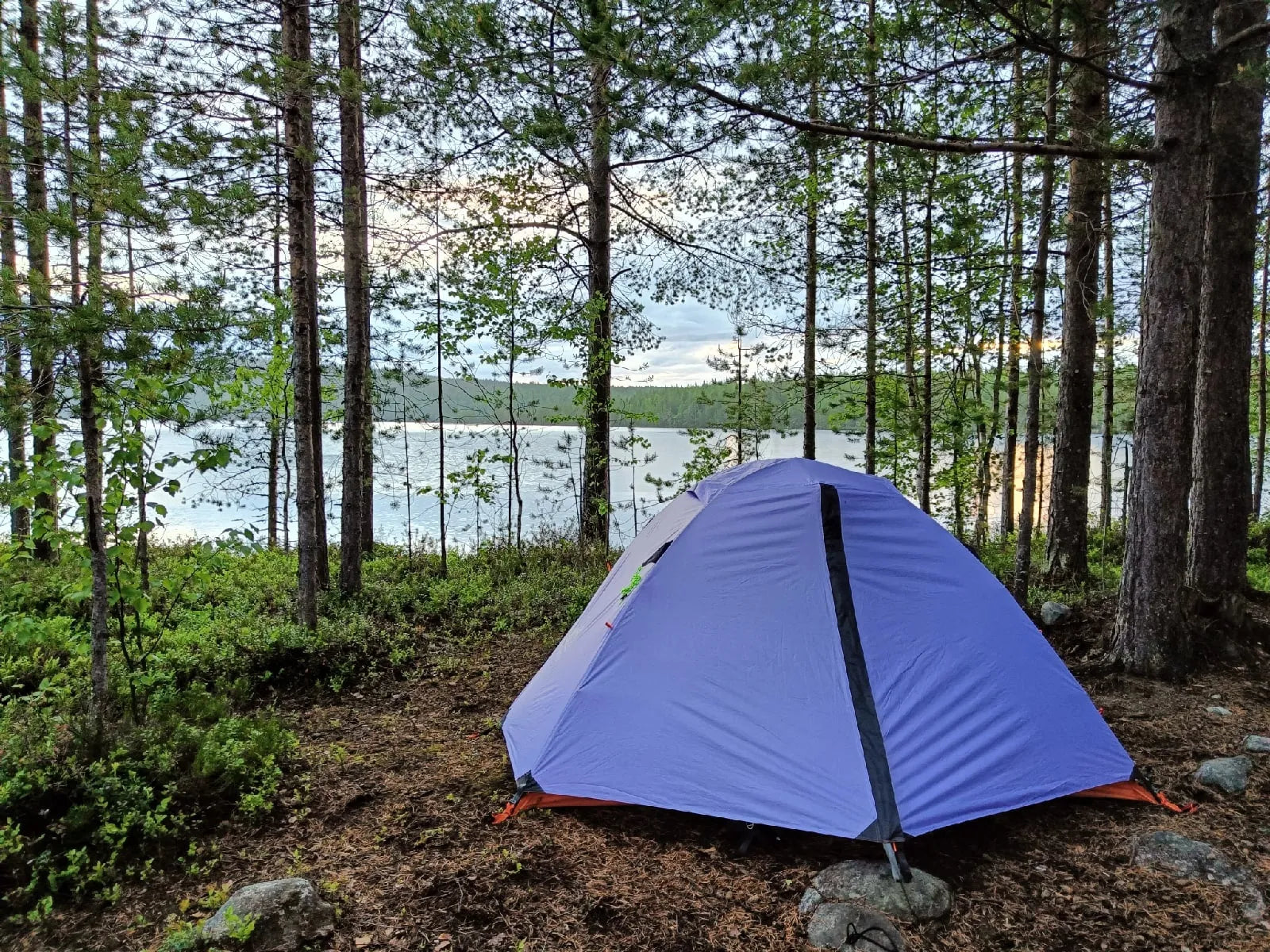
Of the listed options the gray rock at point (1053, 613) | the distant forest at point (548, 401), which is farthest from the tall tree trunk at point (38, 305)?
the gray rock at point (1053, 613)

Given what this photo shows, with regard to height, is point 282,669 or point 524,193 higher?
point 524,193

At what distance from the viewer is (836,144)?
4.73 meters

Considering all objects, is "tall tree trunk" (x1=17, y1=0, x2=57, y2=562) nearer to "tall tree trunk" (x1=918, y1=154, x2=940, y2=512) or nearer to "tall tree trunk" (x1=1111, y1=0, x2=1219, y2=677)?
"tall tree trunk" (x1=1111, y1=0, x2=1219, y2=677)

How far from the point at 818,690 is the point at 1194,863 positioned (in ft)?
5.20

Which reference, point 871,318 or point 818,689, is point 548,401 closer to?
point 871,318

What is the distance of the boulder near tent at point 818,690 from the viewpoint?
9.53 feet

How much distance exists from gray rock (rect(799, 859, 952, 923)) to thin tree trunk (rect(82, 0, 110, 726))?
11.4ft

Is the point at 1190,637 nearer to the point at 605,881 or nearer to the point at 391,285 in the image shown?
the point at 605,881

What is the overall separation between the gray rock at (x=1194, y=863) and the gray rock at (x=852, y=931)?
123 cm

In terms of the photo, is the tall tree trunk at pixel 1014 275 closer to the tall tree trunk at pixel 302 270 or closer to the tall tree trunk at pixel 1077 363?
the tall tree trunk at pixel 1077 363

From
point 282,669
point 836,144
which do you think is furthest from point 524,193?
point 282,669

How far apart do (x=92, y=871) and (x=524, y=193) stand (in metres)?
7.76

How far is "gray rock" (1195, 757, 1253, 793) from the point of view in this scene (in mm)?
3172

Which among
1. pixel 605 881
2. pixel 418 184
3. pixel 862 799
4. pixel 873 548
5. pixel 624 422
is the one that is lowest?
pixel 605 881
